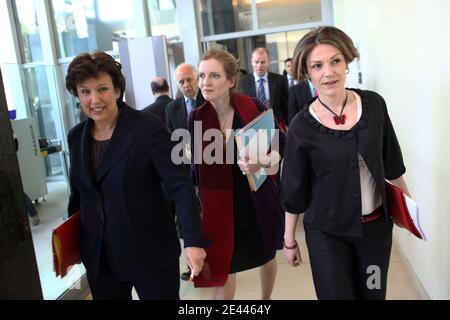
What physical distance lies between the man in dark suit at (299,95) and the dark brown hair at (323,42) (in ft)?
9.30

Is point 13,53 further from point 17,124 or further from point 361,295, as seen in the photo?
point 361,295

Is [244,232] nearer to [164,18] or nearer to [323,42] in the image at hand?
[323,42]

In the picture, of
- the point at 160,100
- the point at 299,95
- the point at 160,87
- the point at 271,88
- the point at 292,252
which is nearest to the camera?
the point at 292,252

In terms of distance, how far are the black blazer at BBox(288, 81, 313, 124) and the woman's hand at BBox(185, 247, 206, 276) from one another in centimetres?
323

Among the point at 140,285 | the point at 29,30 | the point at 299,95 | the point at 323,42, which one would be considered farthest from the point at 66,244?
the point at 29,30

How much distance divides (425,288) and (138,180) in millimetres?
2094

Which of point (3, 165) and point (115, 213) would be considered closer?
point (3, 165)

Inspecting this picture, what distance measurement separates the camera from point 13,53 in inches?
315

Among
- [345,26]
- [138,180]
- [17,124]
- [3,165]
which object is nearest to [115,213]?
[138,180]

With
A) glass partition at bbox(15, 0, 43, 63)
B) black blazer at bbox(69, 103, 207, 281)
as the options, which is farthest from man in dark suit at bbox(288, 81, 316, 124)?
glass partition at bbox(15, 0, 43, 63)

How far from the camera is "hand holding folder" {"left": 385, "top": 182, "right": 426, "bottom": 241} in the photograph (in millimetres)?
1623

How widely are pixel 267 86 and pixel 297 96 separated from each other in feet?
1.46

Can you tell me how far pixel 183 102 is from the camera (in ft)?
11.8

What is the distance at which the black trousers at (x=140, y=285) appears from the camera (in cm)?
183
